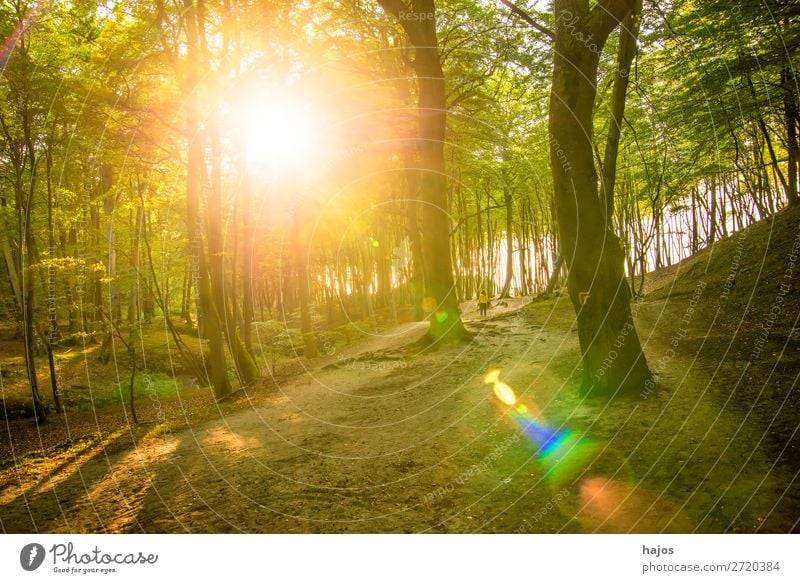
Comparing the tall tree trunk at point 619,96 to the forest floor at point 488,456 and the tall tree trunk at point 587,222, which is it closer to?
the tall tree trunk at point 587,222

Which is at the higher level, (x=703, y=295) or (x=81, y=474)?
(x=703, y=295)

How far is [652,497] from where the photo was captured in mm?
4086

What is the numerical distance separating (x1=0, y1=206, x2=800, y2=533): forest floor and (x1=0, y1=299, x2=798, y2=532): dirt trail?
24 mm

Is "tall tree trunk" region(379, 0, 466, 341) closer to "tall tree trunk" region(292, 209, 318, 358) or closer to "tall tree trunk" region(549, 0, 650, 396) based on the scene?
"tall tree trunk" region(549, 0, 650, 396)

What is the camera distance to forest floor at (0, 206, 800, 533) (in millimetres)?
4121

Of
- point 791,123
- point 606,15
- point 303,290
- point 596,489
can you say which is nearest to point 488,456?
point 596,489

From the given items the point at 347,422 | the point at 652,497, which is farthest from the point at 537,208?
the point at 652,497

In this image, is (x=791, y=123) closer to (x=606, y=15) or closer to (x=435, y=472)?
(x=606, y=15)

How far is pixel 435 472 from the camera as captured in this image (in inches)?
210

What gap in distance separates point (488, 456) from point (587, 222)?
13.5ft

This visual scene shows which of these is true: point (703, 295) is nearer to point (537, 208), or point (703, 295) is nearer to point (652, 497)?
point (652, 497)

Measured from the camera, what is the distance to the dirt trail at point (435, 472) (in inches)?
160

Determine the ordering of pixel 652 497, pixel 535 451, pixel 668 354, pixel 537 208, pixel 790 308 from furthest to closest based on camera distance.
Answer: pixel 537 208 → pixel 668 354 → pixel 790 308 → pixel 535 451 → pixel 652 497
